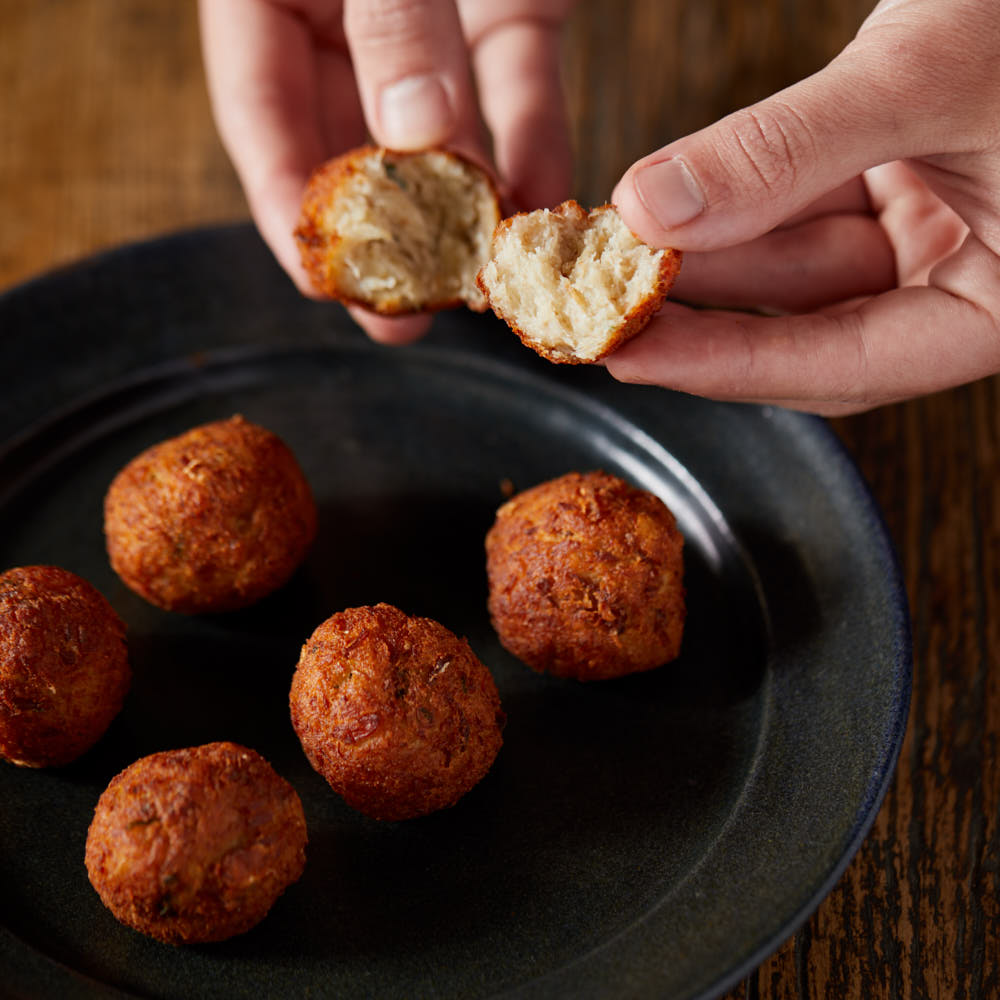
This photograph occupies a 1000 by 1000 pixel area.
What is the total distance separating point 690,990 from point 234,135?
238cm

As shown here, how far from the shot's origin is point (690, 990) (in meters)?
1.69

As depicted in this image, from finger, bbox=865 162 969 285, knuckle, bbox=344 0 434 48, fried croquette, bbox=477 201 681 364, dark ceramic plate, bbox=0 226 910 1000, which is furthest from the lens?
finger, bbox=865 162 969 285

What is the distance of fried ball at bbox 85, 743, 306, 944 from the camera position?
1673mm

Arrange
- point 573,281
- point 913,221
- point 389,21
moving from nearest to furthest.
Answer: point 573,281 → point 389,21 → point 913,221

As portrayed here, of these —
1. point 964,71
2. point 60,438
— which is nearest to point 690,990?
point 964,71

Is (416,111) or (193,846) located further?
(416,111)

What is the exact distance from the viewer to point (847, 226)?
253 centimetres

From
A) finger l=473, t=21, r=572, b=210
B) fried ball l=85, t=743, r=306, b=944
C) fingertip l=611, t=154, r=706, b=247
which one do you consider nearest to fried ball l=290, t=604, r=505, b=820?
fried ball l=85, t=743, r=306, b=944

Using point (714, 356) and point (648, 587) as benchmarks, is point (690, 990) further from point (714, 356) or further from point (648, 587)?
point (714, 356)

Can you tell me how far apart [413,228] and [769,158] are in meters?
0.89

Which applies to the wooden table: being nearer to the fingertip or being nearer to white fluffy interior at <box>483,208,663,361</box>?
white fluffy interior at <box>483,208,663,361</box>

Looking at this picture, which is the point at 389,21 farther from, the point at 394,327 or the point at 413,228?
the point at 394,327

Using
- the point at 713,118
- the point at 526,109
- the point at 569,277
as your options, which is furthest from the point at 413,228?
the point at 713,118

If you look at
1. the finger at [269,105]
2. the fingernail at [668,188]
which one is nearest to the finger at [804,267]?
the fingernail at [668,188]
